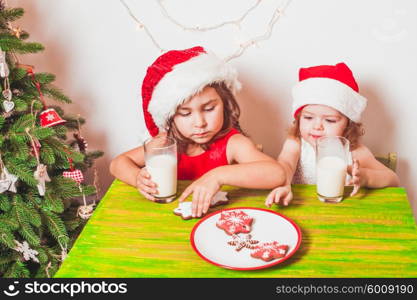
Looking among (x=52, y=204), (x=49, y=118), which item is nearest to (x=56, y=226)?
(x=52, y=204)

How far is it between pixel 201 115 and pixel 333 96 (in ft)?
1.40

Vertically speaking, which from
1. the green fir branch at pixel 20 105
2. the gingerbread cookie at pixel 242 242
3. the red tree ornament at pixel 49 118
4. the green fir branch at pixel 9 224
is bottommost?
the green fir branch at pixel 9 224

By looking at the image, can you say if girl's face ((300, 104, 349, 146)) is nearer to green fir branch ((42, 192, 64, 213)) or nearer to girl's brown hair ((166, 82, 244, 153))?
girl's brown hair ((166, 82, 244, 153))

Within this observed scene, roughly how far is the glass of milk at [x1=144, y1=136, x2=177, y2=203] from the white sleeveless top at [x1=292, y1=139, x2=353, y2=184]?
1.81ft

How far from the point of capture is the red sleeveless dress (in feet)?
5.26

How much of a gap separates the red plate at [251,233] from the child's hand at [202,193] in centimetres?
4

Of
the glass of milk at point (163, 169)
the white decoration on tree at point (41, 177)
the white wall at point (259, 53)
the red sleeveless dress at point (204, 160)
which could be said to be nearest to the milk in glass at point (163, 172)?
the glass of milk at point (163, 169)

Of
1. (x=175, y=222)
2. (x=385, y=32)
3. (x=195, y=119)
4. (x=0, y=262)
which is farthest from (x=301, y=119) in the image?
(x=0, y=262)

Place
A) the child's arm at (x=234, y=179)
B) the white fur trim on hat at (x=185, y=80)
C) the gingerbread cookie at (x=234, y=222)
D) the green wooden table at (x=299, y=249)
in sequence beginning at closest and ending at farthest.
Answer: the green wooden table at (x=299, y=249), the gingerbread cookie at (x=234, y=222), the child's arm at (x=234, y=179), the white fur trim on hat at (x=185, y=80)

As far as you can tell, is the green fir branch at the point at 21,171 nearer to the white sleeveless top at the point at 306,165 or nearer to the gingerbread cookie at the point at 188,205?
the gingerbread cookie at the point at 188,205

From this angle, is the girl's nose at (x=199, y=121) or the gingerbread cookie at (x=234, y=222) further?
the girl's nose at (x=199, y=121)

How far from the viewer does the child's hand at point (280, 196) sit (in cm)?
129

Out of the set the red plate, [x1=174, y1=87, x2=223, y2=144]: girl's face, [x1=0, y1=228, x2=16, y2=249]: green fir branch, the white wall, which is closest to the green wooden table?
the red plate

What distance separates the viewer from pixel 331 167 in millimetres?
1321
